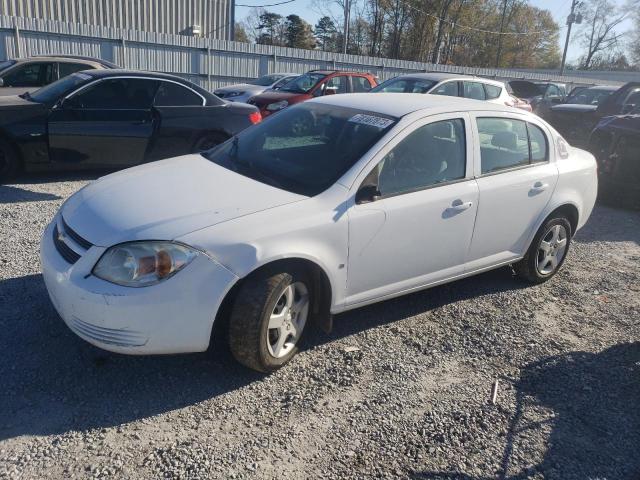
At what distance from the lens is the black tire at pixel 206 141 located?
7891mm

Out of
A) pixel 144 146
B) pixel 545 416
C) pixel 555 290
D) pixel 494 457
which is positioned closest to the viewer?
pixel 494 457

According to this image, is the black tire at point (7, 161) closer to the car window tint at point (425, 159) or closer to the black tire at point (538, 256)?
the car window tint at point (425, 159)

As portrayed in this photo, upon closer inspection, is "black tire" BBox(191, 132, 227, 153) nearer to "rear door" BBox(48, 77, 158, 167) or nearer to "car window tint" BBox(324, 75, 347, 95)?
"rear door" BBox(48, 77, 158, 167)

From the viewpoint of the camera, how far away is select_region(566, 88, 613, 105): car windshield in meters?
15.9

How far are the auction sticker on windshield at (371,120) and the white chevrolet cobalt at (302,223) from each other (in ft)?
0.05

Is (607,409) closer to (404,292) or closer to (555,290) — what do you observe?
(404,292)

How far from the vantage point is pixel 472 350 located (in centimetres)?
391

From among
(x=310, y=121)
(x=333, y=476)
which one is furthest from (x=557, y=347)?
(x=310, y=121)

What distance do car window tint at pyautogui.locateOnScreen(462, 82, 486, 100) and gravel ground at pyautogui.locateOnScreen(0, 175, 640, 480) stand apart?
8.76 m

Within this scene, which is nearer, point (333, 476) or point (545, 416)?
point (333, 476)

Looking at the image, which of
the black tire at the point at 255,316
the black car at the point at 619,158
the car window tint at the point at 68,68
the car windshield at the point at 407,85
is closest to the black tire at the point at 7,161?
the car window tint at the point at 68,68

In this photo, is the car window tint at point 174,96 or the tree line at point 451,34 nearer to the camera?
the car window tint at point 174,96

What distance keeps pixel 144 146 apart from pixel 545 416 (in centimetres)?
605

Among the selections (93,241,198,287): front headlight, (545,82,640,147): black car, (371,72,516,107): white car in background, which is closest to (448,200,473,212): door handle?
(93,241,198,287): front headlight
